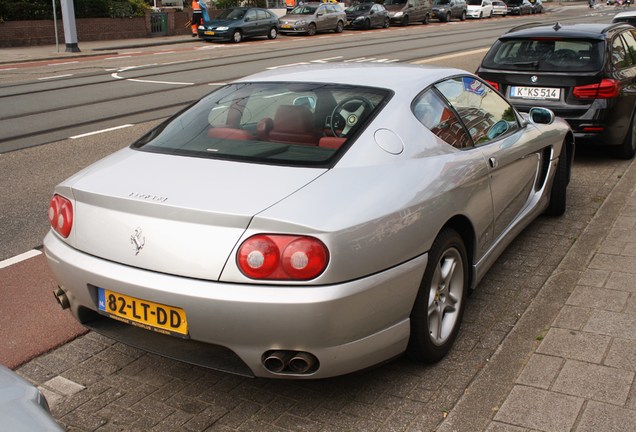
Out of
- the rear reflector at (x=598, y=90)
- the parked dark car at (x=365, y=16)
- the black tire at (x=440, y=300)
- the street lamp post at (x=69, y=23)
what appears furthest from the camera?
the parked dark car at (x=365, y=16)

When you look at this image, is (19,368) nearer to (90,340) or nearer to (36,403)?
(90,340)

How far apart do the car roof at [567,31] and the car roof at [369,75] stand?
151 inches

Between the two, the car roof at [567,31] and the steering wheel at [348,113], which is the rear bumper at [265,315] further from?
the car roof at [567,31]

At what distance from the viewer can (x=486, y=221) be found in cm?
432

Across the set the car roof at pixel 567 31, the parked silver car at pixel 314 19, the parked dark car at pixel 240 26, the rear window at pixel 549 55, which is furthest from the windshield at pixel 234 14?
the rear window at pixel 549 55

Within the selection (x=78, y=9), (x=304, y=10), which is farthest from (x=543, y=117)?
(x=304, y=10)

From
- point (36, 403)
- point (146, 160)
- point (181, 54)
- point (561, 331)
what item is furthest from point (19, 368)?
point (181, 54)

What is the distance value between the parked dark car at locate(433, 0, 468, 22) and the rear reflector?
39.9 metres

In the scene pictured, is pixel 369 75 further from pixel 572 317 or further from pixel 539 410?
pixel 539 410

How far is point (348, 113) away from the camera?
3.95 meters

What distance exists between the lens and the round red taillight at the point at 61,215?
11.6 feet

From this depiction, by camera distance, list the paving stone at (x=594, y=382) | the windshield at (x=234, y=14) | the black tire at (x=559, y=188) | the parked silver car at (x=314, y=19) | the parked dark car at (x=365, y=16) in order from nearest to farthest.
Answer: the paving stone at (x=594, y=382)
the black tire at (x=559, y=188)
the windshield at (x=234, y=14)
the parked silver car at (x=314, y=19)
the parked dark car at (x=365, y=16)

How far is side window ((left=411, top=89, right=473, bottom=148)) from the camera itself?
159 inches

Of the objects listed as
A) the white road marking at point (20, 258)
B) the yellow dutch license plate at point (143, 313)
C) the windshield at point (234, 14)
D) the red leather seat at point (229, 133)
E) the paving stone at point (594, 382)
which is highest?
the red leather seat at point (229, 133)
